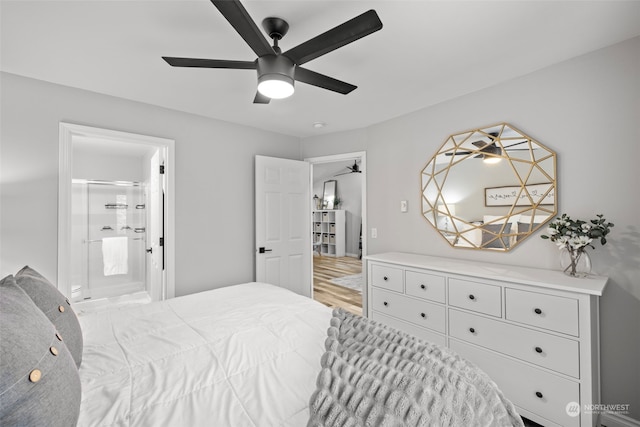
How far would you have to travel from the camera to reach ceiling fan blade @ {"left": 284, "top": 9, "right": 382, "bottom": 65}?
3.89 ft

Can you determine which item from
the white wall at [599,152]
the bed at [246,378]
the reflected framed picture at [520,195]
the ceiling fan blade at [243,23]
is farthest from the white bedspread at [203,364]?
the white wall at [599,152]

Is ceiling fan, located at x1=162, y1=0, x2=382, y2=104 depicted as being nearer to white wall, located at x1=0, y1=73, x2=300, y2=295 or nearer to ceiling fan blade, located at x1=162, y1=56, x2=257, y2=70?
ceiling fan blade, located at x1=162, y1=56, x2=257, y2=70

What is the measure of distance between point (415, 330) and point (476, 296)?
2.05 feet

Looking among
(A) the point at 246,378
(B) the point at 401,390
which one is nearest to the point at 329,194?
(A) the point at 246,378

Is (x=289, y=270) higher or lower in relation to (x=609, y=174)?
lower

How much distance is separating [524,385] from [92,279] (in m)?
5.48

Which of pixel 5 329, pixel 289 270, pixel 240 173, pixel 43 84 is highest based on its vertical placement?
pixel 43 84

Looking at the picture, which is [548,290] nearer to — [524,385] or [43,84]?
[524,385]

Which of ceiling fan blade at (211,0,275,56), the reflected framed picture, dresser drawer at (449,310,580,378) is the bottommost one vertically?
dresser drawer at (449,310,580,378)

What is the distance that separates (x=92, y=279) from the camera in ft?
14.5

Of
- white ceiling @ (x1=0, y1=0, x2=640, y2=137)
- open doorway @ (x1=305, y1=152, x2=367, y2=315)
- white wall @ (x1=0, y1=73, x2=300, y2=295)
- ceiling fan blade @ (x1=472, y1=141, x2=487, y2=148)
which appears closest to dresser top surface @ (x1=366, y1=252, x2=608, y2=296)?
→ ceiling fan blade @ (x1=472, y1=141, x2=487, y2=148)

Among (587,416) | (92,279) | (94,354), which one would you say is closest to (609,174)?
(587,416)

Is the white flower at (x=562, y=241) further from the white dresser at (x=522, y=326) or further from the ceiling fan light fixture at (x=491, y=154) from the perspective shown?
the ceiling fan light fixture at (x=491, y=154)

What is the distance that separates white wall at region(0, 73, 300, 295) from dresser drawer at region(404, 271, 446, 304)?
1882mm
